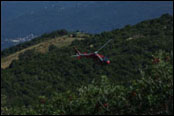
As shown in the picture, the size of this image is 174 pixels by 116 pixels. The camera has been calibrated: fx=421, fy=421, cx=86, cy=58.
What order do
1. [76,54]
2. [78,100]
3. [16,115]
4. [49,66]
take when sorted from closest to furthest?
[76,54], [78,100], [16,115], [49,66]

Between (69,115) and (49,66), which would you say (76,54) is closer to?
(69,115)

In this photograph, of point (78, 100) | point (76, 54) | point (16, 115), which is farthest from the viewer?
point (16, 115)

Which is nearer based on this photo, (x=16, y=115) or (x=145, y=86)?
(x=145, y=86)

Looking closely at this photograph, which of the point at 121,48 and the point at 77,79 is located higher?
the point at 121,48

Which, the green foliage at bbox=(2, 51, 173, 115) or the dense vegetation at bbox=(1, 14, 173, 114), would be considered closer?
the green foliage at bbox=(2, 51, 173, 115)

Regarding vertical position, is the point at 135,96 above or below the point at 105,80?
below

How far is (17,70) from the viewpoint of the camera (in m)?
72.7

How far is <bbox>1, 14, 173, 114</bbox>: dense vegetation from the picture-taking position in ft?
49.4

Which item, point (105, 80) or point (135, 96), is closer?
point (135, 96)

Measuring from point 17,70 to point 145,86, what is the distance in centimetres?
5893

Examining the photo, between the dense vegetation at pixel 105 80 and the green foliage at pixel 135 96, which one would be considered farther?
the dense vegetation at pixel 105 80

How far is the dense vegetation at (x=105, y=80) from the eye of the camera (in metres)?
15.1

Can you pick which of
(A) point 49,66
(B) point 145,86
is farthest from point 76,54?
(A) point 49,66

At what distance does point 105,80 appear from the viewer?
53.1 ft
